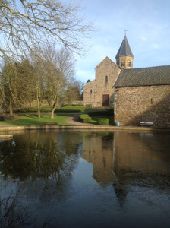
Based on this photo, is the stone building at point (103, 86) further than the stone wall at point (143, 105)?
Yes

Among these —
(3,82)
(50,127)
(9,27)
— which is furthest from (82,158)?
(50,127)

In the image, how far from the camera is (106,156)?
1567cm

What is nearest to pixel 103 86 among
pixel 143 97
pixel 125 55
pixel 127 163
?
pixel 125 55

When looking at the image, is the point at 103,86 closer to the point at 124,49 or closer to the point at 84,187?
the point at 124,49

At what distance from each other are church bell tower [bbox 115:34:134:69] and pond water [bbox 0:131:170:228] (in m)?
50.5

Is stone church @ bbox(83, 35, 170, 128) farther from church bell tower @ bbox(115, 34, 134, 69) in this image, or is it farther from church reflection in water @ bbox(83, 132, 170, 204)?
church bell tower @ bbox(115, 34, 134, 69)

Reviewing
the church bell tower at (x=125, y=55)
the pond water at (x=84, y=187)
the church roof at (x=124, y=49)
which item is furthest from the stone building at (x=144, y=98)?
the church roof at (x=124, y=49)

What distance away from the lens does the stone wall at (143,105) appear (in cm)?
3219

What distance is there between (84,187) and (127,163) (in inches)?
160

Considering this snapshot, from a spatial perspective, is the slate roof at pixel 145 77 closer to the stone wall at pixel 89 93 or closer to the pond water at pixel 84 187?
the pond water at pixel 84 187

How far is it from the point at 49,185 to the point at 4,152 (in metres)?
6.80

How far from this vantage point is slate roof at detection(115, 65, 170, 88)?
108ft

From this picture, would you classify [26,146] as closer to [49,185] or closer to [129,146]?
[129,146]

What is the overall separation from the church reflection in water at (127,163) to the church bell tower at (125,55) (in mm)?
47709
